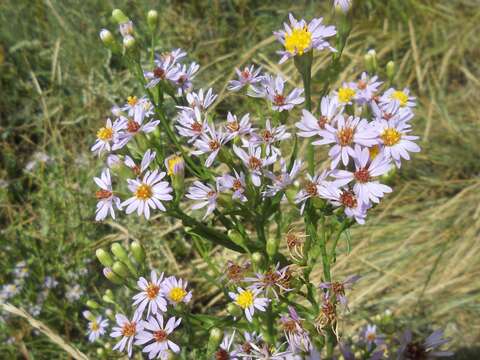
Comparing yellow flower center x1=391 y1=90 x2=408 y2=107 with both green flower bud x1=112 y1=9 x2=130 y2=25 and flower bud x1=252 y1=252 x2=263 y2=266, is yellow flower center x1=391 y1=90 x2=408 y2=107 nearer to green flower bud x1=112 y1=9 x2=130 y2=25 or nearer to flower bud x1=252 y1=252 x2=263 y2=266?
flower bud x1=252 y1=252 x2=263 y2=266

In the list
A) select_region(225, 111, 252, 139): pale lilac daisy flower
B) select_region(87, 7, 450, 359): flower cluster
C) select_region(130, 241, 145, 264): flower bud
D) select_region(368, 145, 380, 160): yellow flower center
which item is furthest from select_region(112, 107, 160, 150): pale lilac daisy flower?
select_region(368, 145, 380, 160): yellow flower center

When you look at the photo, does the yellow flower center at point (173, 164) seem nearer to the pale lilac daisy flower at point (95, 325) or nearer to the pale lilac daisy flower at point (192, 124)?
the pale lilac daisy flower at point (192, 124)

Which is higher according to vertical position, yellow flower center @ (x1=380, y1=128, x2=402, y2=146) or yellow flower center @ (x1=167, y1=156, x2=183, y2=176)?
yellow flower center @ (x1=380, y1=128, x2=402, y2=146)

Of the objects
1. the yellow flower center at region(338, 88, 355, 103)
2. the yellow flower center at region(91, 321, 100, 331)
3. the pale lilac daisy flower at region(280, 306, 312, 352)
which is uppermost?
the yellow flower center at region(338, 88, 355, 103)

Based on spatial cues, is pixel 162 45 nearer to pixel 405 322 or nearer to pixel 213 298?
pixel 213 298

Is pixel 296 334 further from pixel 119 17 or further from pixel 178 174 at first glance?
pixel 119 17

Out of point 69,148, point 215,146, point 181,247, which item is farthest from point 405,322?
point 69,148
